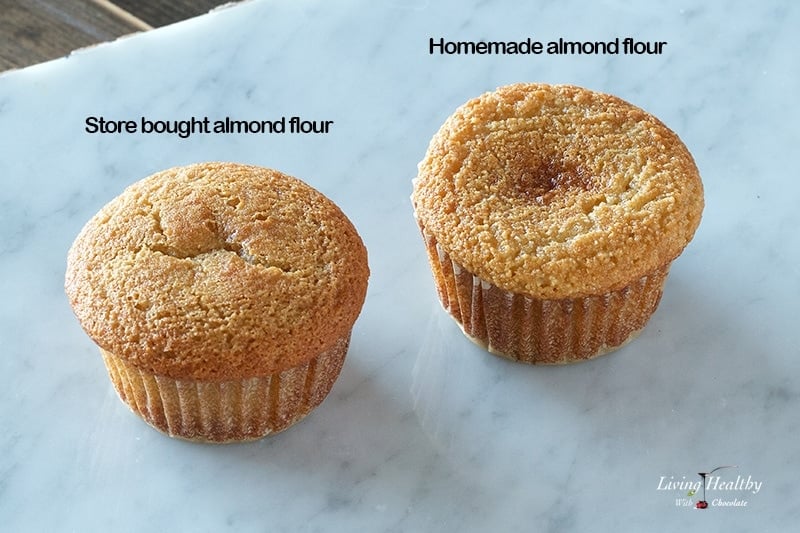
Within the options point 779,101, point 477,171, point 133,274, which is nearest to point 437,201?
point 477,171

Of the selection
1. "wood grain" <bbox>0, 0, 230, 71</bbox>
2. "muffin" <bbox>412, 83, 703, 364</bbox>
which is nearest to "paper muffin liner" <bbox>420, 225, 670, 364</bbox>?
"muffin" <bbox>412, 83, 703, 364</bbox>

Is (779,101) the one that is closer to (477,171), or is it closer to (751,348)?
(751,348)

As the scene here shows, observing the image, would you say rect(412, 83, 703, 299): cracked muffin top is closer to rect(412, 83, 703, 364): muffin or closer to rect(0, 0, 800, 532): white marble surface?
rect(412, 83, 703, 364): muffin

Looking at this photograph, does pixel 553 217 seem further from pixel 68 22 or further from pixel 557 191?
pixel 68 22

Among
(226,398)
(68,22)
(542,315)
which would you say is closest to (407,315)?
(542,315)

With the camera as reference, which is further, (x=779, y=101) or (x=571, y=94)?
(x=779, y=101)
